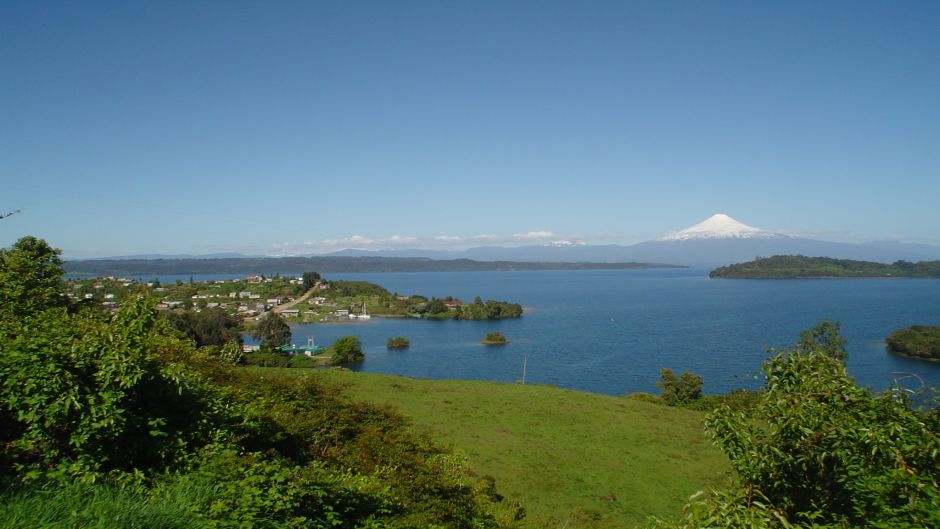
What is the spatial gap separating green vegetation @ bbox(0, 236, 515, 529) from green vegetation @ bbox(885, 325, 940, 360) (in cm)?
5453

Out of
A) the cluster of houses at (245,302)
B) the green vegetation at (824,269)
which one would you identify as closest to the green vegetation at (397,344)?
the cluster of houses at (245,302)

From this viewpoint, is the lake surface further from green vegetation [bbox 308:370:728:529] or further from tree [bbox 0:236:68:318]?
tree [bbox 0:236:68:318]

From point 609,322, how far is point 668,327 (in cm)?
803

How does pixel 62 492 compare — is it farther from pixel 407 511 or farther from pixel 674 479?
pixel 674 479

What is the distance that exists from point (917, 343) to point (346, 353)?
50.6 meters

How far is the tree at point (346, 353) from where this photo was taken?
45875 millimetres

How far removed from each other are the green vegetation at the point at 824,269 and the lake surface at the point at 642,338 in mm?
39480

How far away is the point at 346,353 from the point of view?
46.4m

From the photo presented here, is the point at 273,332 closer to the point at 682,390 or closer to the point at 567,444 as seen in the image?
the point at 682,390

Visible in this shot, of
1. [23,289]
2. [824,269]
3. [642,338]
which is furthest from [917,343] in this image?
[824,269]

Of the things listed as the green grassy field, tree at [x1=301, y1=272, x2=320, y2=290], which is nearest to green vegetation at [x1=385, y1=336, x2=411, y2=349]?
the green grassy field

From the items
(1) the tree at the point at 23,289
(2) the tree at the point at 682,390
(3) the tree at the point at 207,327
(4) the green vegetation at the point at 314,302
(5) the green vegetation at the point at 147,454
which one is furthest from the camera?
(4) the green vegetation at the point at 314,302

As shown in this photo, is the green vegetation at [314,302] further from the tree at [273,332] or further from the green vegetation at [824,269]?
the green vegetation at [824,269]

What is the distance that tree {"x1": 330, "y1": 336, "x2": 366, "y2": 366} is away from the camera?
4588 centimetres
